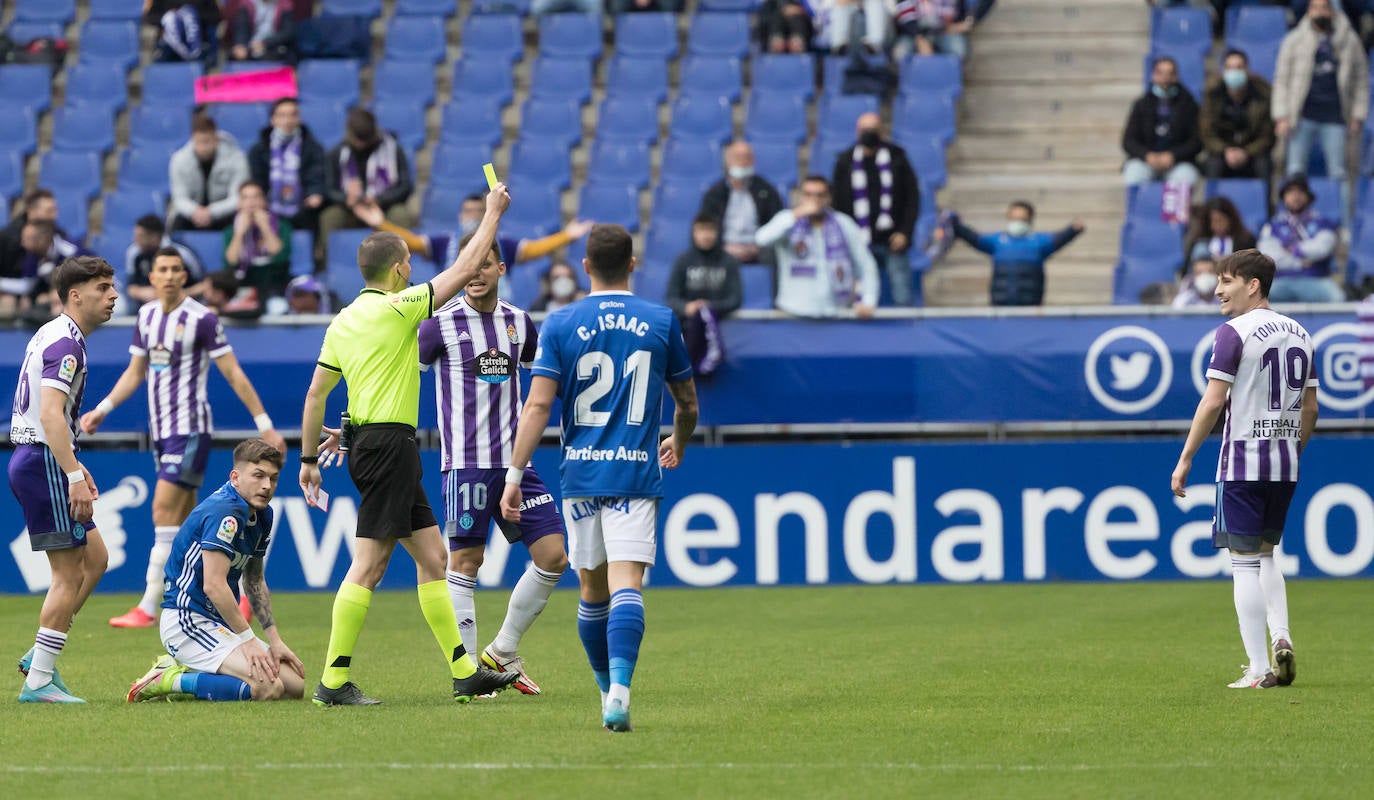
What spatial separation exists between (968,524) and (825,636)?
3086 millimetres

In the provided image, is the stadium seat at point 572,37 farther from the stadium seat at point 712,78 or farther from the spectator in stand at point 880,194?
the spectator in stand at point 880,194

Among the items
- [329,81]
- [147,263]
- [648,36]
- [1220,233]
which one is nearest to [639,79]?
[648,36]

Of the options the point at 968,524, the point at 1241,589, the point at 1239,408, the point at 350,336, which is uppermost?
the point at 350,336

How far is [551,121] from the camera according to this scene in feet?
64.4

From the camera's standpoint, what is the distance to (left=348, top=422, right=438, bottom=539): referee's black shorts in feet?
27.3

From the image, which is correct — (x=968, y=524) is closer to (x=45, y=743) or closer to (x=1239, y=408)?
(x=1239, y=408)

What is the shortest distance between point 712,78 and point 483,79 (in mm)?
2457

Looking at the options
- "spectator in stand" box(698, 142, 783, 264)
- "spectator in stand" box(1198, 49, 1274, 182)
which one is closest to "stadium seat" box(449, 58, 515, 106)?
"spectator in stand" box(698, 142, 783, 264)

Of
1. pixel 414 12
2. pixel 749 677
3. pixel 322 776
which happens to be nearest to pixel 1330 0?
pixel 414 12

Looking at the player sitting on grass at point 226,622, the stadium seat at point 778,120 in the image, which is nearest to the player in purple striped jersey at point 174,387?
the player sitting on grass at point 226,622

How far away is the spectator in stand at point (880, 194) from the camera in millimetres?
16438

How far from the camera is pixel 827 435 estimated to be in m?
14.3

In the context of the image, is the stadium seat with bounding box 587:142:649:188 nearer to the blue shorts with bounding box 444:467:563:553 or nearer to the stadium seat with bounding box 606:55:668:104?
the stadium seat with bounding box 606:55:668:104

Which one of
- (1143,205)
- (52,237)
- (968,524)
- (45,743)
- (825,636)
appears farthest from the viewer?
Result: (1143,205)
